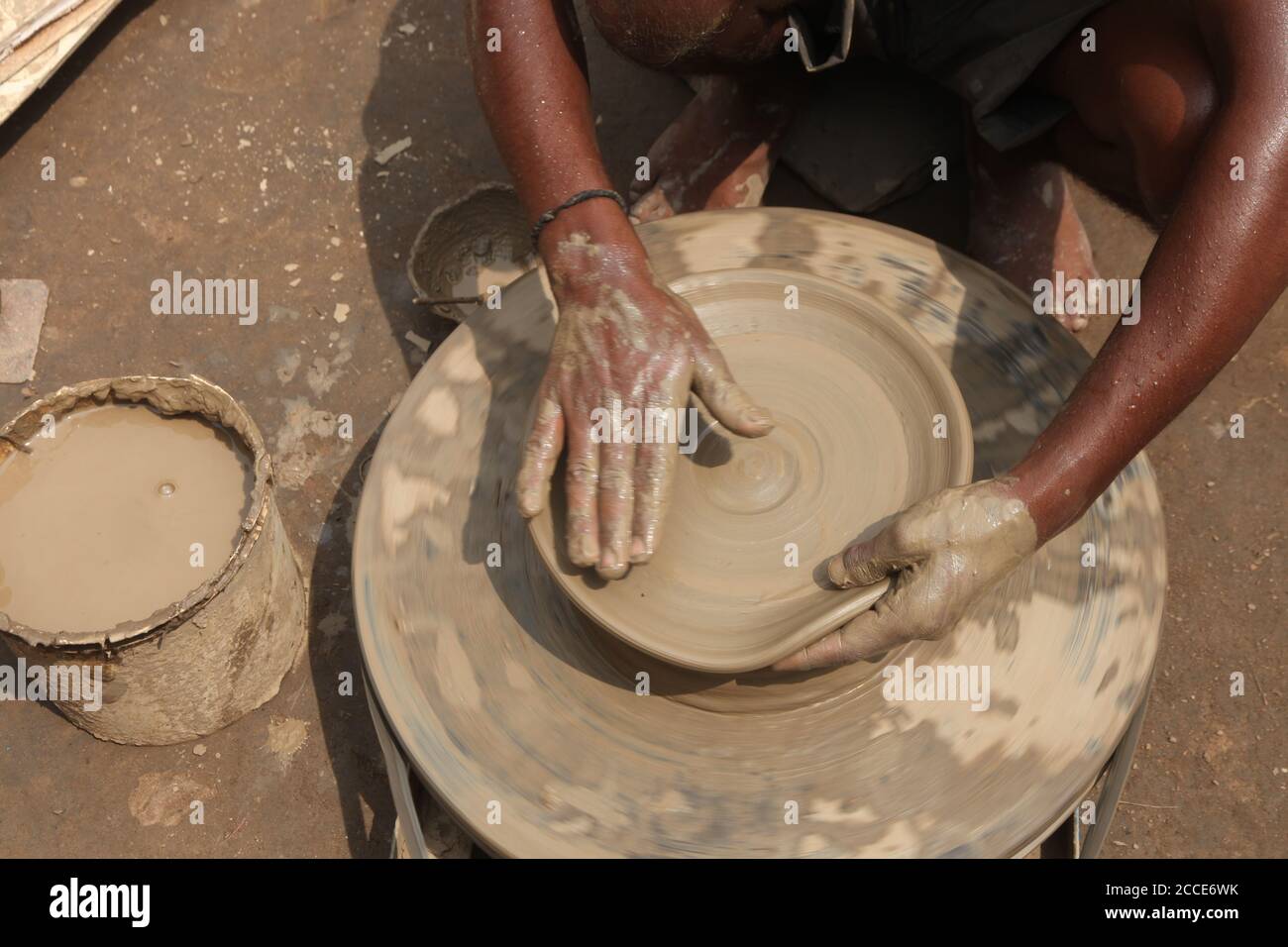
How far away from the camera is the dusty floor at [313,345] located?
247cm

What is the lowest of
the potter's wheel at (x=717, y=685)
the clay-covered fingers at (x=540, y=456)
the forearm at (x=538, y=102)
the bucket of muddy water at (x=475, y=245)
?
the potter's wheel at (x=717, y=685)

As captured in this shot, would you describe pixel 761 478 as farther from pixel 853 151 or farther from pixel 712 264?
pixel 853 151

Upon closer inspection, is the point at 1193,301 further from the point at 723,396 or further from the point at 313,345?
the point at 313,345

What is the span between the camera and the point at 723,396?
1.76 metres

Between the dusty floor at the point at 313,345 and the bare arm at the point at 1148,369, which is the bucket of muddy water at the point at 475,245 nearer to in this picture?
the dusty floor at the point at 313,345

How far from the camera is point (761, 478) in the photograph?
1793 mm

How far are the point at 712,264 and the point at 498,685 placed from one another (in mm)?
940

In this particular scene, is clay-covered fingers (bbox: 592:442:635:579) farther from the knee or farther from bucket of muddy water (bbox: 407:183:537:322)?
bucket of muddy water (bbox: 407:183:537:322)

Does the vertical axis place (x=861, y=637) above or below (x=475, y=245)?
below

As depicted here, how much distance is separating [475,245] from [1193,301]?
6.19ft

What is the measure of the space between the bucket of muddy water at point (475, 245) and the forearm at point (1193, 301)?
159cm

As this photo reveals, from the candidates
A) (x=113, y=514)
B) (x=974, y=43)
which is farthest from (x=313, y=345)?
(x=974, y=43)

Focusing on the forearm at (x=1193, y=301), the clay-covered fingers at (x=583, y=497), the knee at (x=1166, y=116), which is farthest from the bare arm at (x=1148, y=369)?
the clay-covered fingers at (x=583, y=497)

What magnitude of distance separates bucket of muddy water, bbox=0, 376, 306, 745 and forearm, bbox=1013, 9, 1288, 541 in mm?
1474
